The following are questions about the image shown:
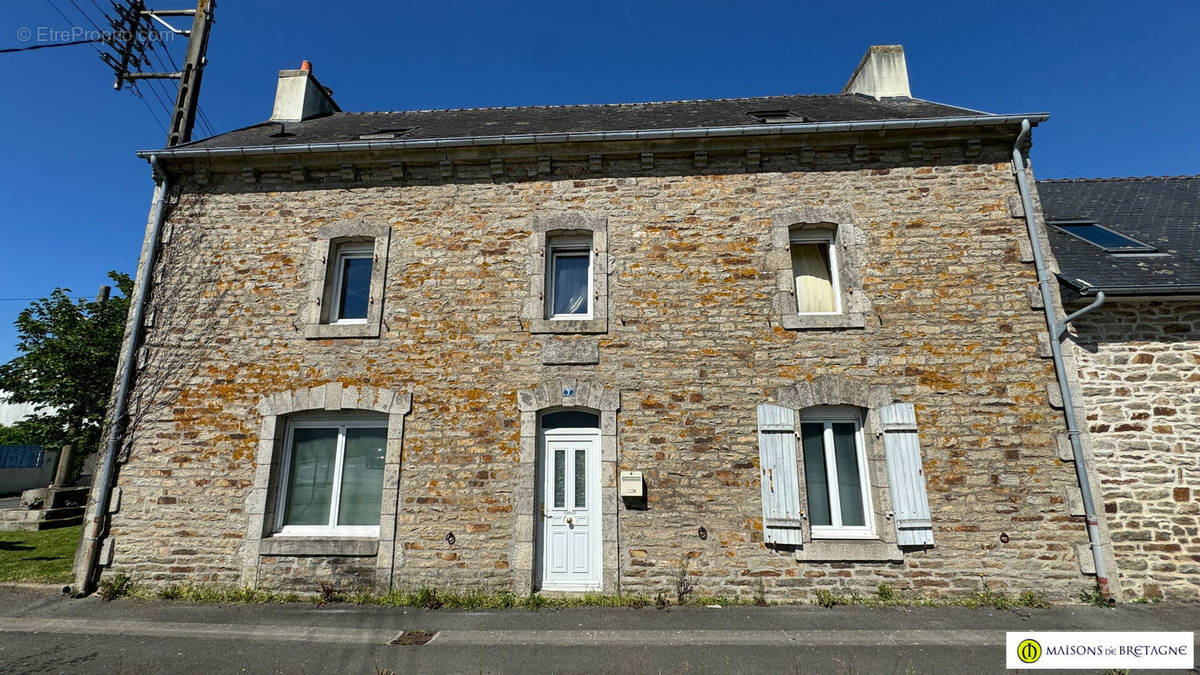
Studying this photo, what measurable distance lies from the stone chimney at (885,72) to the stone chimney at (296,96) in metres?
9.77

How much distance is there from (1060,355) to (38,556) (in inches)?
522

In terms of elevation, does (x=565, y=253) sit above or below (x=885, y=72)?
below

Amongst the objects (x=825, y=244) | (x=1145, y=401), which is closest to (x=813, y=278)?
(x=825, y=244)

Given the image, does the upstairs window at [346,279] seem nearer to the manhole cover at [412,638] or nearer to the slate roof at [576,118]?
the slate roof at [576,118]

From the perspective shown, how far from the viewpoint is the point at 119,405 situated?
6.03 m

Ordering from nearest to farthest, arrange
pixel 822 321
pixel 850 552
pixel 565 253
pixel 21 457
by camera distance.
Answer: pixel 850 552
pixel 822 321
pixel 565 253
pixel 21 457

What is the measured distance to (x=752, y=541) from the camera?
541cm

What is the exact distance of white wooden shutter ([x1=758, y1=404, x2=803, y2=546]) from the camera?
17.7ft

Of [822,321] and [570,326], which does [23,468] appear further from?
[822,321]

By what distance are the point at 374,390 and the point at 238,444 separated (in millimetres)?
1690

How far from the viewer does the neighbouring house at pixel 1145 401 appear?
521 cm

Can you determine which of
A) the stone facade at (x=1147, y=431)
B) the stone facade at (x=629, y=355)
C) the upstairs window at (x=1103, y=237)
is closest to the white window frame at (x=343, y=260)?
the stone facade at (x=629, y=355)

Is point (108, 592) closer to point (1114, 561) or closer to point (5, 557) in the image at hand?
point (5, 557)

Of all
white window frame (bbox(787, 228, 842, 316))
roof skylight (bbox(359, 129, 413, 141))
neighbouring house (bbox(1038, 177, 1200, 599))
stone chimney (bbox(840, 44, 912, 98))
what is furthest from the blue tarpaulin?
neighbouring house (bbox(1038, 177, 1200, 599))
